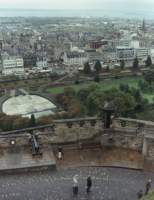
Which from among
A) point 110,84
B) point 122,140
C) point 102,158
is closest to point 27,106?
point 110,84

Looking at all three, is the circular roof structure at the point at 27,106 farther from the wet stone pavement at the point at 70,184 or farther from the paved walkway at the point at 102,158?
the wet stone pavement at the point at 70,184

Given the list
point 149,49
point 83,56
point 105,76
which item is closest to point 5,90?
point 105,76

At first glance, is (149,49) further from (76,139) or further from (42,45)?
(76,139)

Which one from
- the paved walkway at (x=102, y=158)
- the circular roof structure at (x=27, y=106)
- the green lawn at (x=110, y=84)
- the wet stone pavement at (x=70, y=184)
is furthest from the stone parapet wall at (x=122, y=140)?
the green lawn at (x=110, y=84)

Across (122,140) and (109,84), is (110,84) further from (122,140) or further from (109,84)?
(122,140)

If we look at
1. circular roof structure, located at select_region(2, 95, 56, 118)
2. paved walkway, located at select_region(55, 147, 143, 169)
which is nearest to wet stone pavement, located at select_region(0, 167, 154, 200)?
paved walkway, located at select_region(55, 147, 143, 169)
